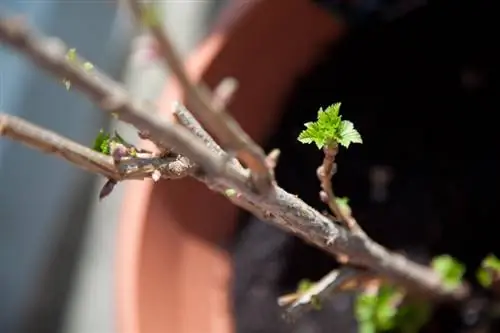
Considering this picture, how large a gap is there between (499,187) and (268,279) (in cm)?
24

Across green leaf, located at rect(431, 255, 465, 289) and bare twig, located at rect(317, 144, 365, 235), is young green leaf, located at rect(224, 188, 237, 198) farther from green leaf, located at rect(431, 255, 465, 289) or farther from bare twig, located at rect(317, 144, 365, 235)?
green leaf, located at rect(431, 255, 465, 289)

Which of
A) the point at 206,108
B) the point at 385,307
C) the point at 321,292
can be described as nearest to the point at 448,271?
the point at 385,307

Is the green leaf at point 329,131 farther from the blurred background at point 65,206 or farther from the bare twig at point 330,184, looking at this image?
the blurred background at point 65,206

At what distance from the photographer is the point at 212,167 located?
10.2 inches

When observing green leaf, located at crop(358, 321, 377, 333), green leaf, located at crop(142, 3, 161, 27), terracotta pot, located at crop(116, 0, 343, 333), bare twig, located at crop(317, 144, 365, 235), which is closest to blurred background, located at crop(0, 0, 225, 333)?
terracotta pot, located at crop(116, 0, 343, 333)

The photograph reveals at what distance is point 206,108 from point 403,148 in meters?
0.50

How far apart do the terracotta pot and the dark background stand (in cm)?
2

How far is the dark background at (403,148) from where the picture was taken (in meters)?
0.70

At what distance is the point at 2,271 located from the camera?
90cm

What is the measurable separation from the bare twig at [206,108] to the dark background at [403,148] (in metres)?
0.39

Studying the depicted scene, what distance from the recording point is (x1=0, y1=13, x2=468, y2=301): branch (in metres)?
0.21

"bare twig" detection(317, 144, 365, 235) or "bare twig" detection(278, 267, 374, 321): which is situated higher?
"bare twig" detection(317, 144, 365, 235)

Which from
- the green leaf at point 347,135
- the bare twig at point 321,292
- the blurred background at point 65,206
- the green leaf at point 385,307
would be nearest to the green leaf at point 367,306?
the green leaf at point 385,307

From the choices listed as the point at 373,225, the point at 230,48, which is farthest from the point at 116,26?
the point at 373,225
